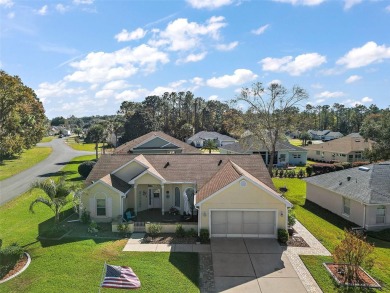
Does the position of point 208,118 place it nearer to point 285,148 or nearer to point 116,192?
point 285,148

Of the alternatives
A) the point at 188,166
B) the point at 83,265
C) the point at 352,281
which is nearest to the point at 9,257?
the point at 83,265

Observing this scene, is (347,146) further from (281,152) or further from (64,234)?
(64,234)

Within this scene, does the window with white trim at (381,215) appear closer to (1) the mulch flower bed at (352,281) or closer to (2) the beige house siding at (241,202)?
(2) the beige house siding at (241,202)

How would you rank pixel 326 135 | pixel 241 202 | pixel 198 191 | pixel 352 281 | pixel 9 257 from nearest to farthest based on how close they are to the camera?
pixel 352 281 < pixel 9 257 < pixel 241 202 < pixel 198 191 < pixel 326 135

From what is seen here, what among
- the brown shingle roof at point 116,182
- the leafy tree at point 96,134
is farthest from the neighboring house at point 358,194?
the leafy tree at point 96,134

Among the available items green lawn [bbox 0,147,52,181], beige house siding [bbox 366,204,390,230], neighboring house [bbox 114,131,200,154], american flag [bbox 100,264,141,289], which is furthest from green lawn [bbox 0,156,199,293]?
green lawn [bbox 0,147,52,181]
